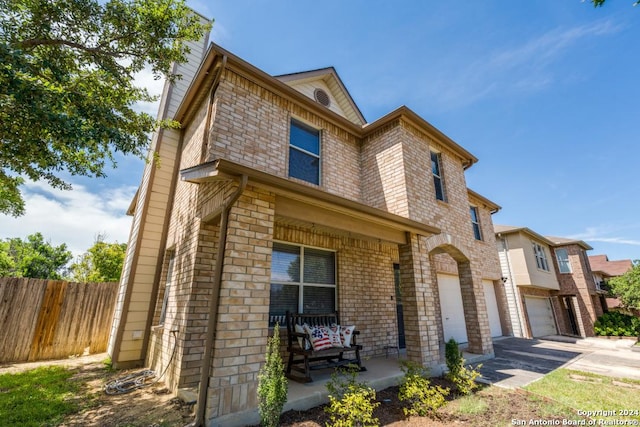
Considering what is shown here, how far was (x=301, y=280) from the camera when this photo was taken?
566 centimetres

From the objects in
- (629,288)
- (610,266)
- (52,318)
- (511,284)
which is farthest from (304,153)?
(610,266)

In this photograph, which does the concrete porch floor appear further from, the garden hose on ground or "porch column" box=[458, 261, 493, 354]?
the garden hose on ground

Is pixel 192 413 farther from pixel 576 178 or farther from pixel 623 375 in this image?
pixel 576 178

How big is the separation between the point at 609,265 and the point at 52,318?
45.3 meters

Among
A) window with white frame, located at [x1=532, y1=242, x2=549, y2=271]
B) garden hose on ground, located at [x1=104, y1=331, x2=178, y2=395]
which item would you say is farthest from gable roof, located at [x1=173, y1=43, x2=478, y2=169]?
window with white frame, located at [x1=532, y1=242, x2=549, y2=271]

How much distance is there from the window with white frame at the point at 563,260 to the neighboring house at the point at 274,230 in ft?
47.3

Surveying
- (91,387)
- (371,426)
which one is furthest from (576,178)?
(91,387)

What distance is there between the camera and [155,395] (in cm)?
404

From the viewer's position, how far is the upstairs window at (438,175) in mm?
7634

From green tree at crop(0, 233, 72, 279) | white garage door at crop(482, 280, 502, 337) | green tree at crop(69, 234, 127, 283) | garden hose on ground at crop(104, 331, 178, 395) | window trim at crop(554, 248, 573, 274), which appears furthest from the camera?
window trim at crop(554, 248, 573, 274)

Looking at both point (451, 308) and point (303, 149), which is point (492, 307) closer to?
point (451, 308)

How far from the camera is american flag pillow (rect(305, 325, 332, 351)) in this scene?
455 cm

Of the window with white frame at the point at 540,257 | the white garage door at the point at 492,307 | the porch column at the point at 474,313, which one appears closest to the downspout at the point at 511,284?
the white garage door at the point at 492,307

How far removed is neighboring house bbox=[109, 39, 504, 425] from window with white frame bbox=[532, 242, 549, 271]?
1046 cm
